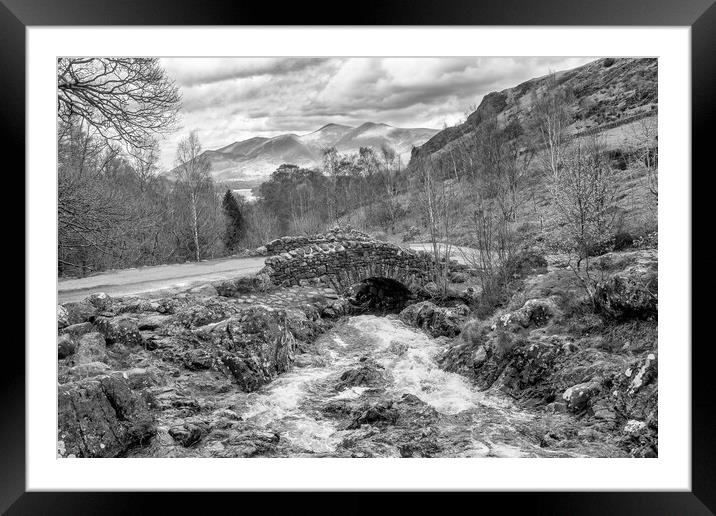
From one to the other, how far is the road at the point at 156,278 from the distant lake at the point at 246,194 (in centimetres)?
104

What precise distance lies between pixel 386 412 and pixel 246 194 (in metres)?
3.73

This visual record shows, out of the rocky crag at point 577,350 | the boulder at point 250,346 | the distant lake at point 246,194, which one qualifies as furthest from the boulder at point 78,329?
the rocky crag at point 577,350

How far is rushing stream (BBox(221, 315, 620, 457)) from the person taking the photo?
4.37 m

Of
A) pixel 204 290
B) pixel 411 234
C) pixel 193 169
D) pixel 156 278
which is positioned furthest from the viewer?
pixel 411 234

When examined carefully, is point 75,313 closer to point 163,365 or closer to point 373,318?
point 163,365

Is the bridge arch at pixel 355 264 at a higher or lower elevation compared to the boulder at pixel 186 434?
higher

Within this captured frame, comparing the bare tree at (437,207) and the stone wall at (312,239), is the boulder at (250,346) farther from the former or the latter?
the bare tree at (437,207)

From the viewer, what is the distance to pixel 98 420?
4137 millimetres

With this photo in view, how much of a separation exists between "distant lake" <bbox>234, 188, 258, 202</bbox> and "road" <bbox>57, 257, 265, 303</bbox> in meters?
1.04

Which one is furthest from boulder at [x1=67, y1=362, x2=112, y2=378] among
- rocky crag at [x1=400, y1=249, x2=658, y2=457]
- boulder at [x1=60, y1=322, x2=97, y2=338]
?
rocky crag at [x1=400, y1=249, x2=658, y2=457]

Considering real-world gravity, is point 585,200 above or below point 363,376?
above

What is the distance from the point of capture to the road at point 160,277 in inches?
192
